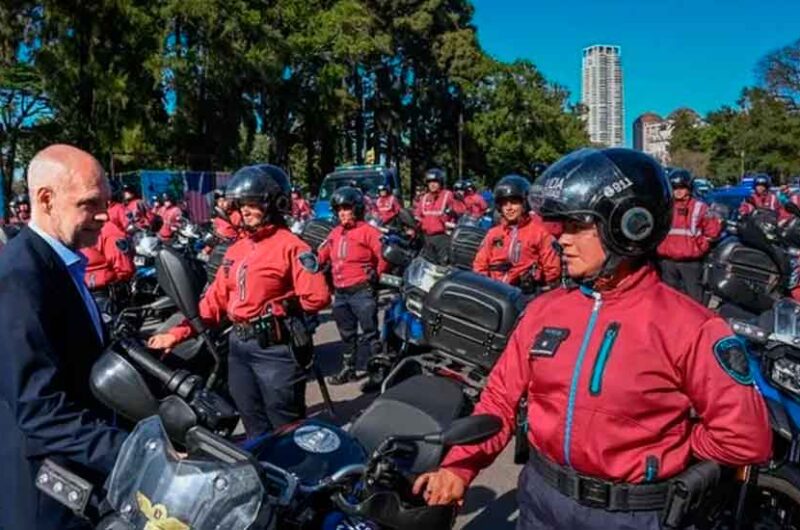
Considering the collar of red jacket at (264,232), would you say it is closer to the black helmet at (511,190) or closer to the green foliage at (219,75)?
the black helmet at (511,190)

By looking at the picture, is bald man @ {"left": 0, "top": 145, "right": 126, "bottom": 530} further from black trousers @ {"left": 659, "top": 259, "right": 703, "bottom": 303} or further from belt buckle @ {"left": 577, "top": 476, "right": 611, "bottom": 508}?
black trousers @ {"left": 659, "top": 259, "right": 703, "bottom": 303}

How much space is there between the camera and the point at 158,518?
160cm

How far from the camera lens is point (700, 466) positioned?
2037 mm

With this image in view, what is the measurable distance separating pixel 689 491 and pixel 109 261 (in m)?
7.19

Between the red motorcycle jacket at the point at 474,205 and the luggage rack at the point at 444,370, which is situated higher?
the red motorcycle jacket at the point at 474,205

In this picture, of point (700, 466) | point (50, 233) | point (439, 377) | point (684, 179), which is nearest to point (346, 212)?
point (684, 179)

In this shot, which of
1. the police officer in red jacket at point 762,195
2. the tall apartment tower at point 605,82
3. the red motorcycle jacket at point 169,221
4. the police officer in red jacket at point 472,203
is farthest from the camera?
the tall apartment tower at point 605,82

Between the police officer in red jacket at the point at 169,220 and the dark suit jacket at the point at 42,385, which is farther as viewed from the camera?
the police officer in red jacket at the point at 169,220

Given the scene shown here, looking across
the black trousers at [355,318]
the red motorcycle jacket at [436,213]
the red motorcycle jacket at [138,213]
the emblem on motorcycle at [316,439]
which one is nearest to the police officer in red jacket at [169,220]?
the red motorcycle jacket at [138,213]

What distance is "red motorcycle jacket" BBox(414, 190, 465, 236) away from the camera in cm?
1417

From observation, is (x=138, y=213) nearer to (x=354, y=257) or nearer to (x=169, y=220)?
(x=169, y=220)

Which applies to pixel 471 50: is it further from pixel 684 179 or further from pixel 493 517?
pixel 493 517

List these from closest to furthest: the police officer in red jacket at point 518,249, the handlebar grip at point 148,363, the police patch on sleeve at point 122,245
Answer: the handlebar grip at point 148,363, the police officer in red jacket at point 518,249, the police patch on sleeve at point 122,245

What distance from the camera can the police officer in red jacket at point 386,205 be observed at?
15.1 meters
